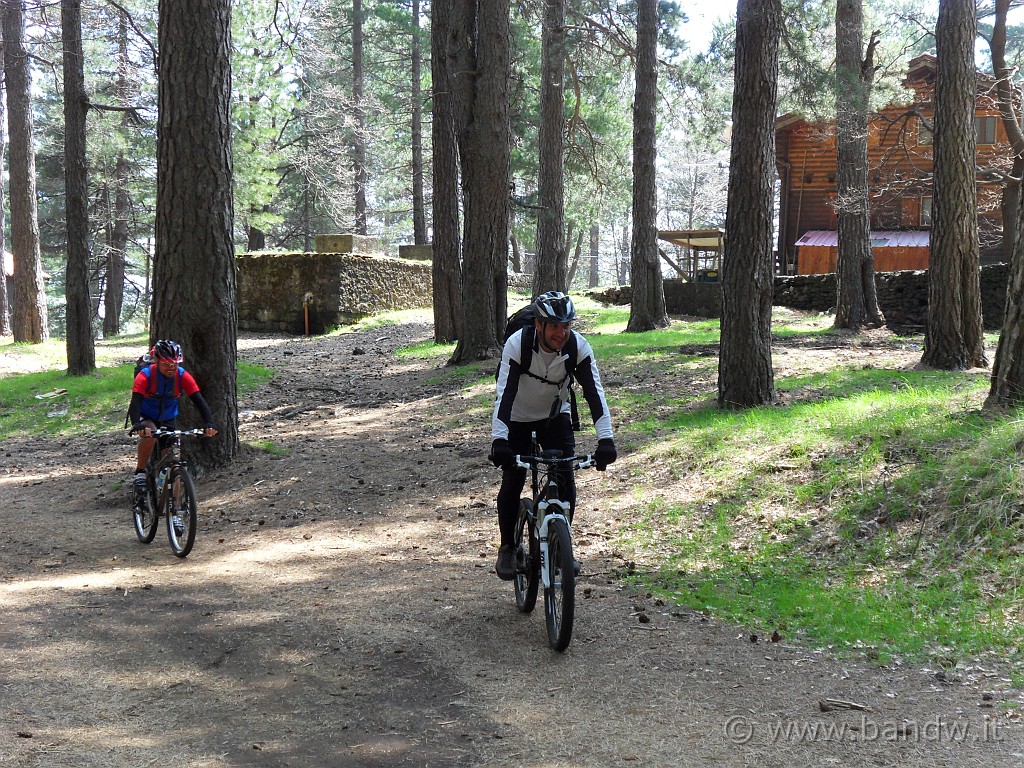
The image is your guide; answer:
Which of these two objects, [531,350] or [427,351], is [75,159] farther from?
[531,350]

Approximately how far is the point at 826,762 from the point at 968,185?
1043cm

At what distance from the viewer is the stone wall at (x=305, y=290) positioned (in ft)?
87.6

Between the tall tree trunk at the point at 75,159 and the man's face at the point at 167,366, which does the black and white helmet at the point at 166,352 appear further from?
the tall tree trunk at the point at 75,159

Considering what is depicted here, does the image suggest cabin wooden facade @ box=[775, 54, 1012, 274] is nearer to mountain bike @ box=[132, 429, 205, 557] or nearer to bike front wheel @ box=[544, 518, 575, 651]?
mountain bike @ box=[132, 429, 205, 557]

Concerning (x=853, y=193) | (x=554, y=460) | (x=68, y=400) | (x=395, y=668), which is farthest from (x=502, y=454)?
(x=853, y=193)

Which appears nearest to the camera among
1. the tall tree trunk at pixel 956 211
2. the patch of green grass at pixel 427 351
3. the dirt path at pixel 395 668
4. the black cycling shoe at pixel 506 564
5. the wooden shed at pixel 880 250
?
the dirt path at pixel 395 668

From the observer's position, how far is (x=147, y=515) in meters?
8.31

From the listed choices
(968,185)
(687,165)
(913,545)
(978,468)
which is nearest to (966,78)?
(968,185)

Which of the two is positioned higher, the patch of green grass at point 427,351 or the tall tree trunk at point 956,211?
the tall tree trunk at point 956,211

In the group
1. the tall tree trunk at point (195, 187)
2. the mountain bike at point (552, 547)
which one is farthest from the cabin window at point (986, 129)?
the mountain bike at point (552, 547)

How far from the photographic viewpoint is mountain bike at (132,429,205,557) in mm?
7680

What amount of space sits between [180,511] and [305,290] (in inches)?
779

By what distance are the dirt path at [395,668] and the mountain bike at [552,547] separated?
23 centimetres

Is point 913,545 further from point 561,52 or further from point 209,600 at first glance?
point 561,52
